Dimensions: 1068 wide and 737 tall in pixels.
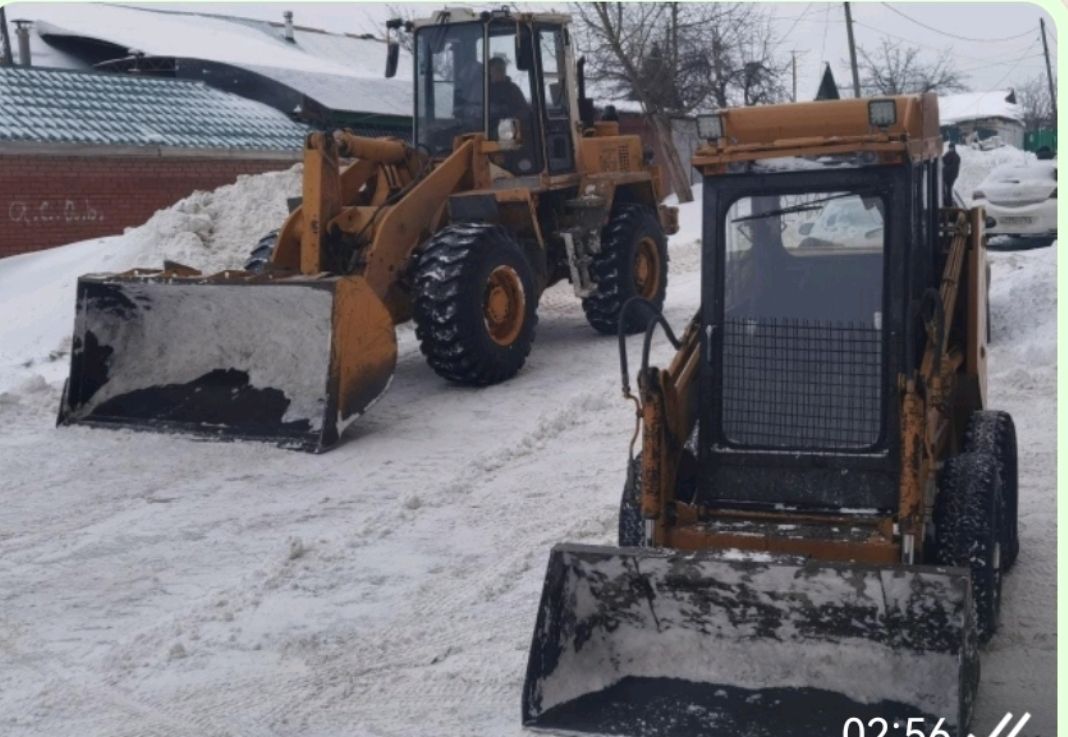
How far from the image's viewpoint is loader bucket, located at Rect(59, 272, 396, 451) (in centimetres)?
911

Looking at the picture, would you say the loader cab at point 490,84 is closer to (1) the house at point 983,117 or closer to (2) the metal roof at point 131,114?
(2) the metal roof at point 131,114

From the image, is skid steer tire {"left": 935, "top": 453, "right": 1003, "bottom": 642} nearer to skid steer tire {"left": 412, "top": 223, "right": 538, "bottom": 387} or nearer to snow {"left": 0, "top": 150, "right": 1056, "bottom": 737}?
snow {"left": 0, "top": 150, "right": 1056, "bottom": 737}

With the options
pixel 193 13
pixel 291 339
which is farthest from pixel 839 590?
pixel 193 13

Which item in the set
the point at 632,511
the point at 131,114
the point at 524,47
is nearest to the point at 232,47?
the point at 131,114

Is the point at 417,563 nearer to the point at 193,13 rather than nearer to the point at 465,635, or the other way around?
the point at 465,635

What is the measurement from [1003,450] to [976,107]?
5495 cm

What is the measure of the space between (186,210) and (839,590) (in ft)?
40.3

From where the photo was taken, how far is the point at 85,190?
63.1 feet

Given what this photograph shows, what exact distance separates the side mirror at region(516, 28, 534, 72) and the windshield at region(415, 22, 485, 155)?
30 cm

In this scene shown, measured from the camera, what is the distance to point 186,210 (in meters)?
15.6

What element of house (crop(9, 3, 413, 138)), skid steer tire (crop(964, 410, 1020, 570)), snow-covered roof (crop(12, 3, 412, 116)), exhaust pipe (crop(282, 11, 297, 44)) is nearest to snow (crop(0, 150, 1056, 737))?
skid steer tire (crop(964, 410, 1020, 570))

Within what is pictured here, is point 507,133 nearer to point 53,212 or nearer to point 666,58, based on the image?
point 53,212

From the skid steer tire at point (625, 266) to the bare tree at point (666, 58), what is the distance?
13.5 metres

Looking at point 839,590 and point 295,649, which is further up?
point 839,590
